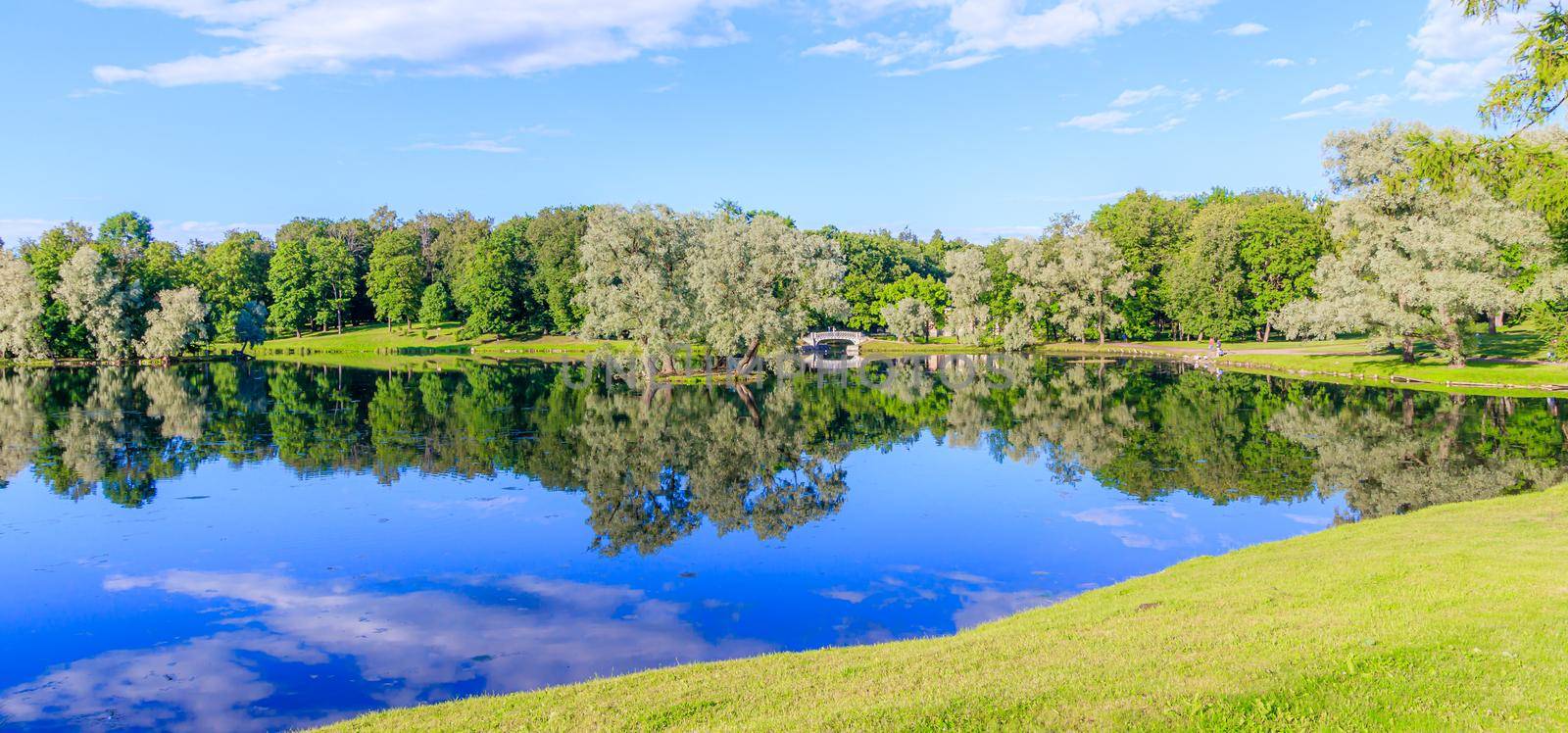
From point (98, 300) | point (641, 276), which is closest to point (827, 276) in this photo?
point (641, 276)

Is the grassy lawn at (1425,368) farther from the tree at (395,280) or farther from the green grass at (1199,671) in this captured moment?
the tree at (395,280)

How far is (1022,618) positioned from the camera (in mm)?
14266

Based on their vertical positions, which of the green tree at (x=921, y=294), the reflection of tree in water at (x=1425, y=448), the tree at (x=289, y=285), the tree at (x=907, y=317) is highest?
the tree at (x=289, y=285)

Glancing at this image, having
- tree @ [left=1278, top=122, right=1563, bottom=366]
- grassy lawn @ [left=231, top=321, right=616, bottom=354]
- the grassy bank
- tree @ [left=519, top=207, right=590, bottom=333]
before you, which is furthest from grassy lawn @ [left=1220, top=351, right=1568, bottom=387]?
tree @ [left=519, top=207, right=590, bottom=333]

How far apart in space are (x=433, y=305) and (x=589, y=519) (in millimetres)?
86992

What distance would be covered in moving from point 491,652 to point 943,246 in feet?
418

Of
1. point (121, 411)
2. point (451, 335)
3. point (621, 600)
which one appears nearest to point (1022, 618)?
point (621, 600)

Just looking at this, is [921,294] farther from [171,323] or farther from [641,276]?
[171,323]

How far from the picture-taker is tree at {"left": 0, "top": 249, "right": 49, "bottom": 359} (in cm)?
7681

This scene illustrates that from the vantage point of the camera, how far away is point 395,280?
10612cm

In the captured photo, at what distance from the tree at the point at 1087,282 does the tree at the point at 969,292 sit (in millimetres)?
6127

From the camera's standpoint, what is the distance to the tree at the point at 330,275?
106625mm

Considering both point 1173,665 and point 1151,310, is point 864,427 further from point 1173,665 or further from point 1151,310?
point 1151,310

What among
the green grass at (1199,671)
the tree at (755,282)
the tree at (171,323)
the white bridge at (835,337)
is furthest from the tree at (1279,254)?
the tree at (171,323)
